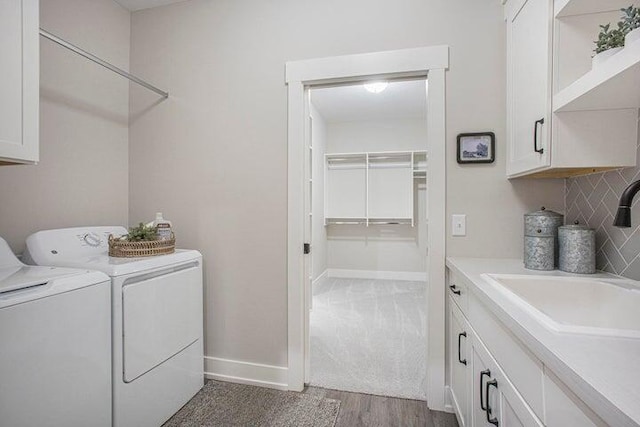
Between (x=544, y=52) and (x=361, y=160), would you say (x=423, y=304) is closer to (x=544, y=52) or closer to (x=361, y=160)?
(x=361, y=160)

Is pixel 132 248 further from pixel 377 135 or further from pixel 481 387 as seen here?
pixel 377 135

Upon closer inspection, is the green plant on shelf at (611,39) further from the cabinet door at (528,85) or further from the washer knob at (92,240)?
the washer knob at (92,240)

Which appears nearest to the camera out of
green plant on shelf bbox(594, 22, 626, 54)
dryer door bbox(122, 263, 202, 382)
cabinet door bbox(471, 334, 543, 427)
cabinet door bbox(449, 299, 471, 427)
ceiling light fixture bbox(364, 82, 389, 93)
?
cabinet door bbox(471, 334, 543, 427)

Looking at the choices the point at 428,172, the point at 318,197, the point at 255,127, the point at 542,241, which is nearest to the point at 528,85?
the point at 428,172

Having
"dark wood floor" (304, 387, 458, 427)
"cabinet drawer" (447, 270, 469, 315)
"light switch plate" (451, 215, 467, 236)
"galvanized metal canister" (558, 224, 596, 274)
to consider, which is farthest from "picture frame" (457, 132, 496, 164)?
"dark wood floor" (304, 387, 458, 427)

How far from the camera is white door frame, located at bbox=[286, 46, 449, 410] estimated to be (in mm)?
1817

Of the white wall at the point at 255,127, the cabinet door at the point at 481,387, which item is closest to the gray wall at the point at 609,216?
the white wall at the point at 255,127

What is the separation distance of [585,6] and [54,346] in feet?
7.96

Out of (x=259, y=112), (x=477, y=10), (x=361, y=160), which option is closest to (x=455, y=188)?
(x=477, y=10)

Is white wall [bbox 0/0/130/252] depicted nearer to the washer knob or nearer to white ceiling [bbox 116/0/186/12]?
white ceiling [bbox 116/0/186/12]

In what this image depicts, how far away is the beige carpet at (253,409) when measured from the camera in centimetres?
172

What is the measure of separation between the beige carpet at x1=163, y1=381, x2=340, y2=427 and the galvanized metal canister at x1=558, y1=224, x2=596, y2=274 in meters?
1.48

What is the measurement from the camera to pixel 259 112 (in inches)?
Answer: 81.7

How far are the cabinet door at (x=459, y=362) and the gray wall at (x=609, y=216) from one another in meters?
0.68
